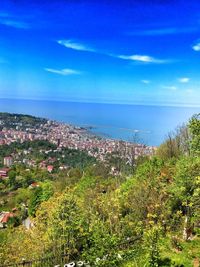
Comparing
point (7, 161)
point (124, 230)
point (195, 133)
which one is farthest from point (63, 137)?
point (195, 133)

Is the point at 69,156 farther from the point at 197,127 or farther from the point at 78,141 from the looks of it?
the point at 197,127

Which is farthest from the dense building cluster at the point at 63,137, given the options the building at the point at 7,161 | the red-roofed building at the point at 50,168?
the red-roofed building at the point at 50,168

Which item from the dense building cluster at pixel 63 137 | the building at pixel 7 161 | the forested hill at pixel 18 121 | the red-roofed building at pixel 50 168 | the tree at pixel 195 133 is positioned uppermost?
the forested hill at pixel 18 121

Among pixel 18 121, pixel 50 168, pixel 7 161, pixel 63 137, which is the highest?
pixel 18 121

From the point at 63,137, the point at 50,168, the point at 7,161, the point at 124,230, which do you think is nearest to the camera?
the point at 124,230

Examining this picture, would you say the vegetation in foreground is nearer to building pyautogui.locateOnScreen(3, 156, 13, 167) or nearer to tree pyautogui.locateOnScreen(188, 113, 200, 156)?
tree pyautogui.locateOnScreen(188, 113, 200, 156)

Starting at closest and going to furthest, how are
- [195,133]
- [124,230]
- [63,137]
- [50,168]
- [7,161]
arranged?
[195,133] → [124,230] → [50,168] → [7,161] → [63,137]

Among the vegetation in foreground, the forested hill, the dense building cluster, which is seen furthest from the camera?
the forested hill

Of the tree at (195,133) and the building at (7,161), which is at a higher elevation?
the tree at (195,133)

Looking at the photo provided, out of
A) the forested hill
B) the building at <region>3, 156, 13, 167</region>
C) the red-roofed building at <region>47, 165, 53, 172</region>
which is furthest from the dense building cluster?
the red-roofed building at <region>47, 165, 53, 172</region>

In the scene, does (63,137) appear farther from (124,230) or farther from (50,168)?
(124,230)

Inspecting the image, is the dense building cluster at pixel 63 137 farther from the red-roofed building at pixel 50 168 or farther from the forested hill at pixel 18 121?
the red-roofed building at pixel 50 168
